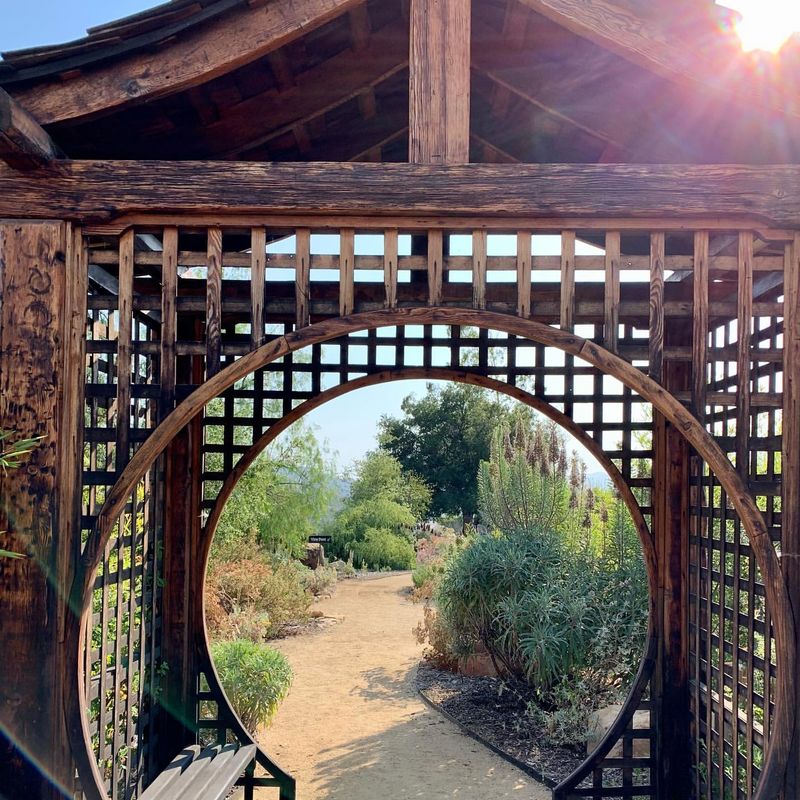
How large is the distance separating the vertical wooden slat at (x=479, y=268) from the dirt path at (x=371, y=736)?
3346 millimetres

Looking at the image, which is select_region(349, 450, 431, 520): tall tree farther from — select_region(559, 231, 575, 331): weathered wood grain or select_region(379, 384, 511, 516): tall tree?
select_region(559, 231, 575, 331): weathered wood grain

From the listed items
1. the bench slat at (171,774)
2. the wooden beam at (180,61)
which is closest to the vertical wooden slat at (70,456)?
the wooden beam at (180,61)

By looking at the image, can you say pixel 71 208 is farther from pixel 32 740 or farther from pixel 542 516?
pixel 542 516

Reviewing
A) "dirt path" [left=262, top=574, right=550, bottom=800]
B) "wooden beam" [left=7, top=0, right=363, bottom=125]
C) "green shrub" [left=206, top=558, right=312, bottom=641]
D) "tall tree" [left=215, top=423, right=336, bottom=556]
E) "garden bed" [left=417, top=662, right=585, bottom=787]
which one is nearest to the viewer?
"wooden beam" [left=7, top=0, right=363, bottom=125]

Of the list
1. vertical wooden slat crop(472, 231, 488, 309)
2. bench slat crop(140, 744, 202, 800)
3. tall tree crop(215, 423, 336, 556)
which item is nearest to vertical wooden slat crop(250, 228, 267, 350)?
vertical wooden slat crop(472, 231, 488, 309)

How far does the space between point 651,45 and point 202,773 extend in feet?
12.0

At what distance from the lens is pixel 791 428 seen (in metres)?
2.81

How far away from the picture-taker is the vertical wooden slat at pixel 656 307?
2809mm

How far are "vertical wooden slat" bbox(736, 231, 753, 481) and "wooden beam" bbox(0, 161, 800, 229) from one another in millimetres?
143

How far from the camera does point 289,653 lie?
8.47 metres

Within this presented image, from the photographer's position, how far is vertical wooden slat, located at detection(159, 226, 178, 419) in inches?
110

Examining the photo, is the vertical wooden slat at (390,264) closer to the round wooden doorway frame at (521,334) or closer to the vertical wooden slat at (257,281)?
the round wooden doorway frame at (521,334)

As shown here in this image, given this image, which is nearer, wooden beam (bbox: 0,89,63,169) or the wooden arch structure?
wooden beam (bbox: 0,89,63,169)

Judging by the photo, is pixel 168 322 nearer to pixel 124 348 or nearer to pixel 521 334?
pixel 124 348
